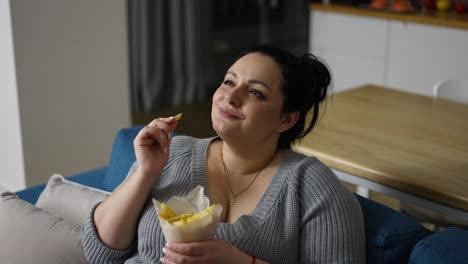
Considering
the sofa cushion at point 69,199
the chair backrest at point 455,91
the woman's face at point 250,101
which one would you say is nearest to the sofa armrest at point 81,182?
the sofa cushion at point 69,199

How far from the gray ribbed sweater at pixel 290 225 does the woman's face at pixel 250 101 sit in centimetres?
14

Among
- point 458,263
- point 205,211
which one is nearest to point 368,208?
point 458,263

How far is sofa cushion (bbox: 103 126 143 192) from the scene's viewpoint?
2211 mm

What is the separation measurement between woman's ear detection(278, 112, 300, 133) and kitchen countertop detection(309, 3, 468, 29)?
8.54 feet

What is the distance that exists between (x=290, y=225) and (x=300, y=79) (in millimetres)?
386

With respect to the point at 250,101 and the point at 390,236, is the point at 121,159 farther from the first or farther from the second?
the point at 390,236

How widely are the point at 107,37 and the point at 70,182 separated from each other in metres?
1.41

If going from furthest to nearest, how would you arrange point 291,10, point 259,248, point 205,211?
point 291,10 → point 259,248 → point 205,211

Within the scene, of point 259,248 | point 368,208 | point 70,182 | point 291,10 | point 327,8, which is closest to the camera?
point 259,248

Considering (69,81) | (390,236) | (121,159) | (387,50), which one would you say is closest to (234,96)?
(390,236)

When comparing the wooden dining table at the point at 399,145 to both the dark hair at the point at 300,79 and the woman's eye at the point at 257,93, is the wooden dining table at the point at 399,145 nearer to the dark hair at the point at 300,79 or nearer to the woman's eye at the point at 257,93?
the dark hair at the point at 300,79

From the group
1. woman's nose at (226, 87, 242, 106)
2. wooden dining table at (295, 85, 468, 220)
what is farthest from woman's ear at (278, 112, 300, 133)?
wooden dining table at (295, 85, 468, 220)

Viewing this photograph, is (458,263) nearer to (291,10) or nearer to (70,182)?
(70,182)

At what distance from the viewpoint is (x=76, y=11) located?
3.38 metres
